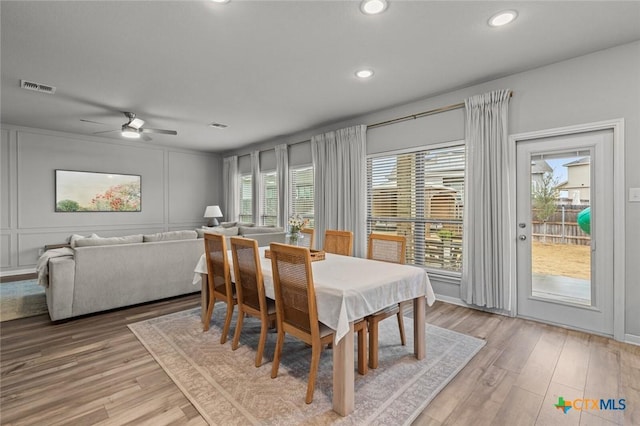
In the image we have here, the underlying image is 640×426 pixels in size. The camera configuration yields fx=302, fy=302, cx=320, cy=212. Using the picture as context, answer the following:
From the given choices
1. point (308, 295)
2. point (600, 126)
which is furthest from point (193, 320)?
point (600, 126)

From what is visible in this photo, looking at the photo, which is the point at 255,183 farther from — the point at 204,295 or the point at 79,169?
the point at 204,295

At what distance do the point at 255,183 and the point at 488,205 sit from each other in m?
4.90

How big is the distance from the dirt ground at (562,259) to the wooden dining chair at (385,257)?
1.64 metres

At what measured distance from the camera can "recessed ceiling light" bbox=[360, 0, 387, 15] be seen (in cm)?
213

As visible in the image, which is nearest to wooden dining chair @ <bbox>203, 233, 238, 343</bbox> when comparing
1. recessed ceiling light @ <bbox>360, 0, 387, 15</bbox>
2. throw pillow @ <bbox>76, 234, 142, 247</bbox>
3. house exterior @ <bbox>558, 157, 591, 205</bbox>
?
throw pillow @ <bbox>76, 234, 142, 247</bbox>

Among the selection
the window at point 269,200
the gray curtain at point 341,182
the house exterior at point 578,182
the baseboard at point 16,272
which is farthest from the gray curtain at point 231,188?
the house exterior at point 578,182

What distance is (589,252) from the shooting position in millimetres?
2926

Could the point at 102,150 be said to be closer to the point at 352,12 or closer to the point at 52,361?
the point at 52,361

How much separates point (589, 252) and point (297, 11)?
3419 millimetres

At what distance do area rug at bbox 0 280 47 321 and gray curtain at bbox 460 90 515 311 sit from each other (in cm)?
511

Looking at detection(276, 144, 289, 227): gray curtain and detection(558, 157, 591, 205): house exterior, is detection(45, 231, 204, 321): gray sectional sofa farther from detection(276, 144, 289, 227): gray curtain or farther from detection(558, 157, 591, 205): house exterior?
detection(558, 157, 591, 205): house exterior

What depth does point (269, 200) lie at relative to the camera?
6.83 metres

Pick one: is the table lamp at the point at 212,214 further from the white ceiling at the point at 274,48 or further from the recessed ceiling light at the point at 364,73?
the recessed ceiling light at the point at 364,73

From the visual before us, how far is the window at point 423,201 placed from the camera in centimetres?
389
